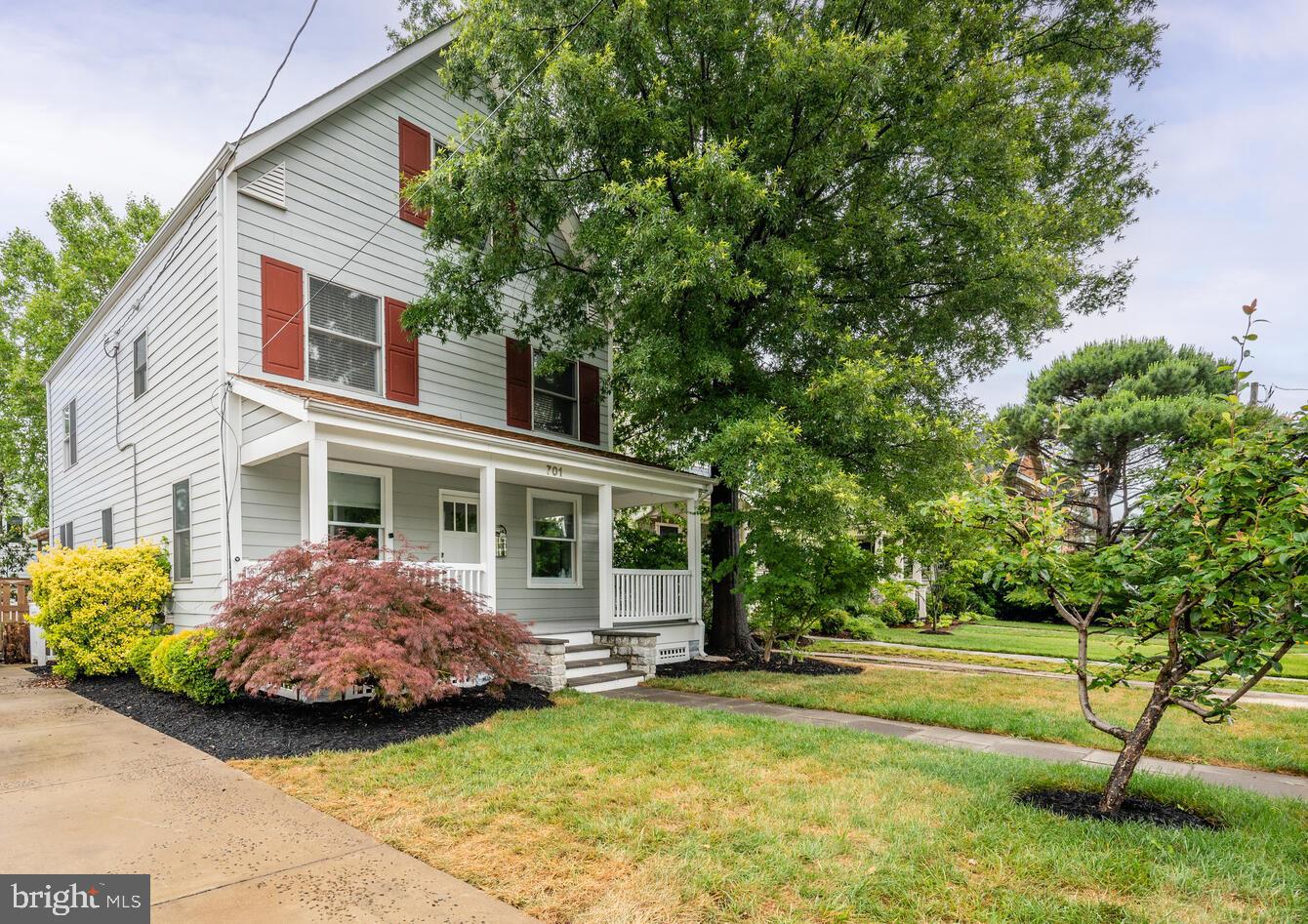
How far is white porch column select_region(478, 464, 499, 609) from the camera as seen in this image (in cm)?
862

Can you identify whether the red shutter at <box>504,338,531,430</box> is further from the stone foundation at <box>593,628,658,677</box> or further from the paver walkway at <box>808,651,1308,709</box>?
the paver walkway at <box>808,651,1308,709</box>

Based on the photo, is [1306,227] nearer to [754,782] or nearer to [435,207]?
[754,782]

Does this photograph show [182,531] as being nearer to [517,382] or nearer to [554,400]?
[517,382]

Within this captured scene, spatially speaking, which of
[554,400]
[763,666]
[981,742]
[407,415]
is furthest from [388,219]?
[981,742]

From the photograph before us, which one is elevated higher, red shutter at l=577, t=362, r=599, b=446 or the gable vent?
the gable vent

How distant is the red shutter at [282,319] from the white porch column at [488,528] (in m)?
2.64

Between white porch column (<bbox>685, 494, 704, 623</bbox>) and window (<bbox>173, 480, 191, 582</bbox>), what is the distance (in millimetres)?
7092

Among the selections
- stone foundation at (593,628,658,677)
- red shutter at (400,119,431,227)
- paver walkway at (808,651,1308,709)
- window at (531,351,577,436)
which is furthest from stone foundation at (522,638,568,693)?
red shutter at (400,119,431,227)

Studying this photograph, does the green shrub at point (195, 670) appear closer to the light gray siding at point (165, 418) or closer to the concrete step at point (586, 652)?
the light gray siding at point (165, 418)

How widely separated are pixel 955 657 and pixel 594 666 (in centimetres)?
705

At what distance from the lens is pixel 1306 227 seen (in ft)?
34.0

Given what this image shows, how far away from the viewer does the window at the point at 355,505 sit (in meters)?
8.98

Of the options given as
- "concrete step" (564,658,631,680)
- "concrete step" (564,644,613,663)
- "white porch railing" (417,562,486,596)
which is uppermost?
"white porch railing" (417,562,486,596)

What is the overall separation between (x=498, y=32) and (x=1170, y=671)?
1001cm
